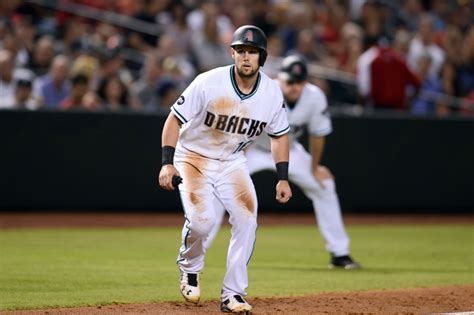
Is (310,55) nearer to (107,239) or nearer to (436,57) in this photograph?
(436,57)

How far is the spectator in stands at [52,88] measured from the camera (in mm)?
14891

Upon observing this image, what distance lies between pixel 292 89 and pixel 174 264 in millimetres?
2228

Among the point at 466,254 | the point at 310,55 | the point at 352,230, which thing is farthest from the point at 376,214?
the point at 466,254

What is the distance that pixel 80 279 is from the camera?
8.73 m

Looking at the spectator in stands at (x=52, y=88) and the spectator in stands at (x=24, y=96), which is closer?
the spectator in stands at (x=24, y=96)

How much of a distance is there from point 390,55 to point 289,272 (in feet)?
24.2

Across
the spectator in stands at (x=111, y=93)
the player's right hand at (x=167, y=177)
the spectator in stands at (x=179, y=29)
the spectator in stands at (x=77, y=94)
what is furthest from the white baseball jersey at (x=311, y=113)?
the spectator in stands at (x=179, y=29)

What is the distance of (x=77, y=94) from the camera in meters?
14.8

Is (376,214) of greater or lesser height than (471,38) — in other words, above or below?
below

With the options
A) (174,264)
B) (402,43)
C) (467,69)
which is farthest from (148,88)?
(467,69)

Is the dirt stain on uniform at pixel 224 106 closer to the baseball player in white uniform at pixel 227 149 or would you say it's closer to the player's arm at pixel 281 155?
the baseball player in white uniform at pixel 227 149

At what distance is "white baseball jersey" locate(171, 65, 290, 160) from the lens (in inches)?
278

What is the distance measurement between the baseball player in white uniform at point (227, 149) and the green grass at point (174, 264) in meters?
0.93

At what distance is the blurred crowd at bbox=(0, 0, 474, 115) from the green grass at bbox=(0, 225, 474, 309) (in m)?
2.68
